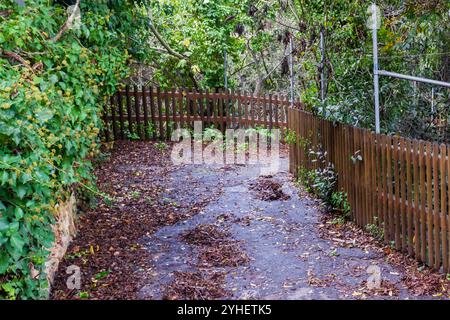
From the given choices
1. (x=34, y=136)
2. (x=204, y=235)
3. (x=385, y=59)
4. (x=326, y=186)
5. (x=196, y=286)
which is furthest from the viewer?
(x=326, y=186)

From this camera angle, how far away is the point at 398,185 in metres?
4.82

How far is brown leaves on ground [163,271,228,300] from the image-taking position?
13.1 feet

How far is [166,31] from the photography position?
12.8 m

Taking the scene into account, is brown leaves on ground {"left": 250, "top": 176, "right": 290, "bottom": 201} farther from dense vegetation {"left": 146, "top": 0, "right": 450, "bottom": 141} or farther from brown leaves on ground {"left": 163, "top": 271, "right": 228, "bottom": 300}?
brown leaves on ground {"left": 163, "top": 271, "right": 228, "bottom": 300}

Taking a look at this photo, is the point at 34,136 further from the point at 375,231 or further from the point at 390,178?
the point at 375,231

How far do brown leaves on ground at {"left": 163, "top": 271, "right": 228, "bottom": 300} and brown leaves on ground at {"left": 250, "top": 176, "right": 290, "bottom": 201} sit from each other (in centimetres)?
270

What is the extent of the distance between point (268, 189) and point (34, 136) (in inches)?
188

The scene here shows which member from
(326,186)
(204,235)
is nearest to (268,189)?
(326,186)

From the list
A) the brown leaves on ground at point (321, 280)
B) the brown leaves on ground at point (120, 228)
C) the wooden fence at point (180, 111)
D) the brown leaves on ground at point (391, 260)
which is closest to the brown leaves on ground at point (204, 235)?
the brown leaves on ground at point (120, 228)

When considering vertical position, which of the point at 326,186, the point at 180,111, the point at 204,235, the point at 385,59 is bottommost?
the point at 204,235

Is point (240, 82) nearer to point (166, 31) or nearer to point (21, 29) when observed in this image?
point (166, 31)

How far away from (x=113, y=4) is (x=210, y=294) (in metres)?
6.52

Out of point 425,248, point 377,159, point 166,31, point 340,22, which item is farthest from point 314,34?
point 166,31

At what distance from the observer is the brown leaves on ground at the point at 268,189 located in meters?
7.05
